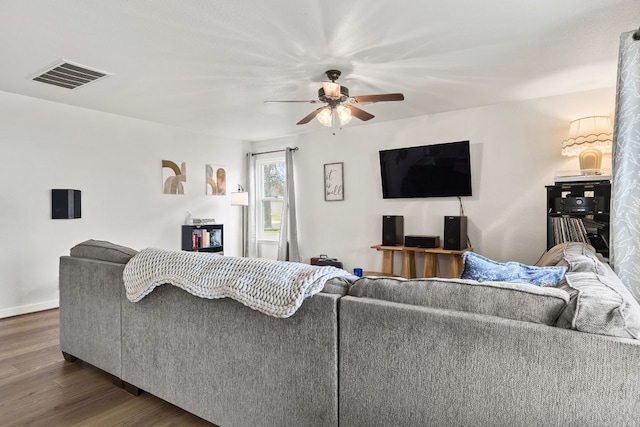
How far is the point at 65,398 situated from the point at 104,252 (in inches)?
31.7

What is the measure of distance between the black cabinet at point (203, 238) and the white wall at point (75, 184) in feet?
0.49

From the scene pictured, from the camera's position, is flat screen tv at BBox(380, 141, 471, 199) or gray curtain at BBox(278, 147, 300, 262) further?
gray curtain at BBox(278, 147, 300, 262)

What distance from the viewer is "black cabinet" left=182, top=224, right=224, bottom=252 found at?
204 inches

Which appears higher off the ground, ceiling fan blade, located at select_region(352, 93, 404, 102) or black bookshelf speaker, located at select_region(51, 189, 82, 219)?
ceiling fan blade, located at select_region(352, 93, 404, 102)

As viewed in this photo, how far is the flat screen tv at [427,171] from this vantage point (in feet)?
14.5

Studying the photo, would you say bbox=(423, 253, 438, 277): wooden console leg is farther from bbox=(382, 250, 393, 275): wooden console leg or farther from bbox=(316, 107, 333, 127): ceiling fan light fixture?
bbox=(316, 107, 333, 127): ceiling fan light fixture

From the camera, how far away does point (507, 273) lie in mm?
1595

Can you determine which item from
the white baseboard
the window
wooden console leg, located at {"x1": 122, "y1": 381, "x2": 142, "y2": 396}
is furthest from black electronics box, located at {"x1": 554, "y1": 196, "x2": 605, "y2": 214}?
the white baseboard

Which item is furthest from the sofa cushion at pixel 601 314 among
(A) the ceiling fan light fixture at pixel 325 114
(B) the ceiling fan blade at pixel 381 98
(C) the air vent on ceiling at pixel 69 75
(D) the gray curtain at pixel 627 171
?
(C) the air vent on ceiling at pixel 69 75

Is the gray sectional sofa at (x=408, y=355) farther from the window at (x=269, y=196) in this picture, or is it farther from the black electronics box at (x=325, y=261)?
the window at (x=269, y=196)

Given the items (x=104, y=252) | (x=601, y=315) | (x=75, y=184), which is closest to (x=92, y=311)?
(x=104, y=252)

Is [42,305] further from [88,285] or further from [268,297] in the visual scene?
[268,297]

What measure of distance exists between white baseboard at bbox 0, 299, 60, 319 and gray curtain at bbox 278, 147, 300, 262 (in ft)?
9.43

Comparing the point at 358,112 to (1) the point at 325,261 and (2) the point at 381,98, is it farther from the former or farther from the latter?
(1) the point at 325,261
